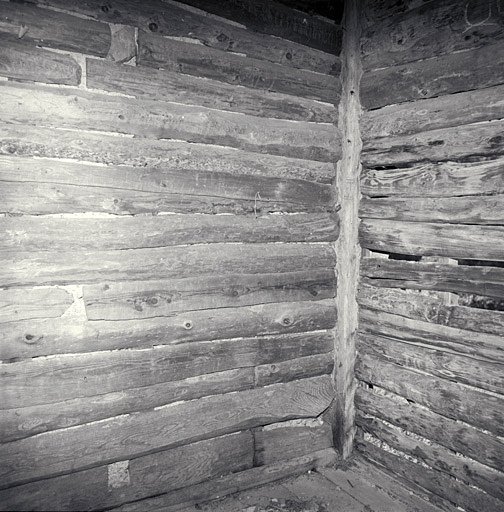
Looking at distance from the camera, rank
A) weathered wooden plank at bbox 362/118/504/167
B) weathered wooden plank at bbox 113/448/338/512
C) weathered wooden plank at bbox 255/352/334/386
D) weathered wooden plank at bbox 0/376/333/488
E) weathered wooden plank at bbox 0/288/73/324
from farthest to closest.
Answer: weathered wooden plank at bbox 255/352/334/386 < weathered wooden plank at bbox 113/448/338/512 < weathered wooden plank at bbox 362/118/504/167 < weathered wooden plank at bbox 0/376/333/488 < weathered wooden plank at bbox 0/288/73/324

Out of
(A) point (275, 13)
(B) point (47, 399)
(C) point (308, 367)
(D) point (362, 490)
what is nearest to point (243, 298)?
(C) point (308, 367)

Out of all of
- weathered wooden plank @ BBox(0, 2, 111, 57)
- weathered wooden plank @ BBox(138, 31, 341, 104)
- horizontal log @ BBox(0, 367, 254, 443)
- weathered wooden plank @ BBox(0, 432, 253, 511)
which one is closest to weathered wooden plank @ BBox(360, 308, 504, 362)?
horizontal log @ BBox(0, 367, 254, 443)

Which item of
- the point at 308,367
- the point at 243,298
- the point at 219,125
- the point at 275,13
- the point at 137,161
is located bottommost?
the point at 308,367

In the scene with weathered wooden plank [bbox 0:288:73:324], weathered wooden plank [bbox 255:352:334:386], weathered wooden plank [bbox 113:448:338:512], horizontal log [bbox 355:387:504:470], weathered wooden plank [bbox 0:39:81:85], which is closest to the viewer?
weathered wooden plank [bbox 0:39:81:85]

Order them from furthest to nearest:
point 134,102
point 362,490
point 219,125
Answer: point 362,490 < point 219,125 < point 134,102

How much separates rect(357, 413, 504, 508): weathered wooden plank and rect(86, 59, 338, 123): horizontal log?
7.89 feet

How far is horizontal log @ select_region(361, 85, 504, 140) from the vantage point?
3.09 meters

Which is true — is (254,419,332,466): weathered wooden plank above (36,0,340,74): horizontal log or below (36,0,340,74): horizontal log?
below

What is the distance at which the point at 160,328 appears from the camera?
3.27 m

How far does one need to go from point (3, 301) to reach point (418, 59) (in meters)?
3.09

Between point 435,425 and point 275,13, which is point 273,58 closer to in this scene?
point 275,13

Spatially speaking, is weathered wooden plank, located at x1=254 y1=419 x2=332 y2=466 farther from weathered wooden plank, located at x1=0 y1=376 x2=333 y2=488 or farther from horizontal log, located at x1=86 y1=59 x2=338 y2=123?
horizontal log, located at x1=86 y1=59 x2=338 y2=123

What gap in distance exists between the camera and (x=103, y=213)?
10.1 feet

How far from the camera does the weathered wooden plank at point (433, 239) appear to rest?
3.11 meters
